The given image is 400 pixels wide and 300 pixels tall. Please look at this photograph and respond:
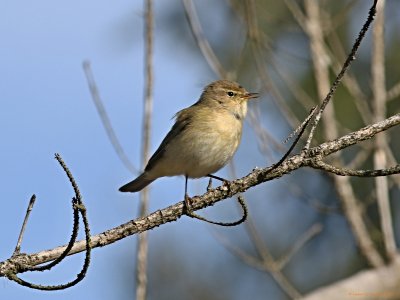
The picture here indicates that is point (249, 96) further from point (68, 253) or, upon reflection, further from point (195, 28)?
point (68, 253)

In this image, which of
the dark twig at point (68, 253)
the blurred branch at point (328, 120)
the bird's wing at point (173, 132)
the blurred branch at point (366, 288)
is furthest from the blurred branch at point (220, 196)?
the blurred branch at point (328, 120)

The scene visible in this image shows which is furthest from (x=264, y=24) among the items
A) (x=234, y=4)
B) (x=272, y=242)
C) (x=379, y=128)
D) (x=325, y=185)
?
(x=379, y=128)

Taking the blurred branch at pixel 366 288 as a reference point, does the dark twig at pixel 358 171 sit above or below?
above

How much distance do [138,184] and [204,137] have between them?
0.78 meters

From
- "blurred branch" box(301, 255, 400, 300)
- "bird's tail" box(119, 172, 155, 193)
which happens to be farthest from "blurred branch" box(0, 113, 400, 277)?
"bird's tail" box(119, 172, 155, 193)

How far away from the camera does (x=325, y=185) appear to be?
1038 cm

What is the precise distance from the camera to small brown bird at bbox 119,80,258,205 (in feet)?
18.1

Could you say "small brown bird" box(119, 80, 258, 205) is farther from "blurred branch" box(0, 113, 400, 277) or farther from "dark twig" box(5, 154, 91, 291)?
"dark twig" box(5, 154, 91, 291)

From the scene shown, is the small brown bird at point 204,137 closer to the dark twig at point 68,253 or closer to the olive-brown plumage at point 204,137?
the olive-brown plumage at point 204,137

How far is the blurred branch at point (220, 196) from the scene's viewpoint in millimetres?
3078

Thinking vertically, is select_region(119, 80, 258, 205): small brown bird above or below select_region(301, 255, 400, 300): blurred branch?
above

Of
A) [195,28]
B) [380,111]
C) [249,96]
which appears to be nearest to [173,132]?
[249,96]

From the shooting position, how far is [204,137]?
5.61 meters

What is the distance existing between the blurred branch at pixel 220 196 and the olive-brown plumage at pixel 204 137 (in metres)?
1.93
